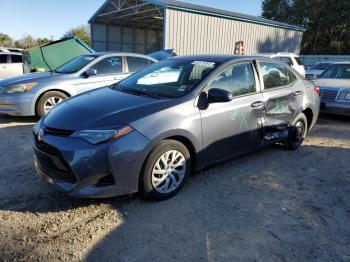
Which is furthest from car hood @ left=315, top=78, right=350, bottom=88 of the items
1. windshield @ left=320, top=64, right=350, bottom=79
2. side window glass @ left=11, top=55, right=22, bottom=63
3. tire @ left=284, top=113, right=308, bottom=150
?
side window glass @ left=11, top=55, right=22, bottom=63

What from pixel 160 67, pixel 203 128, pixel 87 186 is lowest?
pixel 87 186

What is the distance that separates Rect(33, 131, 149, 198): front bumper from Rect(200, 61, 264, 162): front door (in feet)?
3.30

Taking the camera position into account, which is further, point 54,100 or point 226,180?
point 54,100

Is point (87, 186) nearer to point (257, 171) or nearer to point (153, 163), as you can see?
point (153, 163)

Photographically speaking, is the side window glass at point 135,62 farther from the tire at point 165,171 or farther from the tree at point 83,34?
the tree at point 83,34

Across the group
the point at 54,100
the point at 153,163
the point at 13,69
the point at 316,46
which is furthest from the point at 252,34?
the point at 316,46

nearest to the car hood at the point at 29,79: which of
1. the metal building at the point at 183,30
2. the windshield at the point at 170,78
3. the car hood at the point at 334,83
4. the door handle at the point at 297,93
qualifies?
the windshield at the point at 170,78

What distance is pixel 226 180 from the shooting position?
14.4 ft

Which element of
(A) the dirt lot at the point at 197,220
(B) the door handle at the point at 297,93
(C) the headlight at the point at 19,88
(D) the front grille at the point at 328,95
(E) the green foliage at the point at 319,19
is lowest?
(A) the dirt lot at the point at 197,220

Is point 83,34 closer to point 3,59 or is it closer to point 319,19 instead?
point 319,19

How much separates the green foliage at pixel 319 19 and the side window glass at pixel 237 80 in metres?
38.2

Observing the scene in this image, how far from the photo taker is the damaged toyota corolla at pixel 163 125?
3266 millimetres

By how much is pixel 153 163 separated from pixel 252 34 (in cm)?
1977

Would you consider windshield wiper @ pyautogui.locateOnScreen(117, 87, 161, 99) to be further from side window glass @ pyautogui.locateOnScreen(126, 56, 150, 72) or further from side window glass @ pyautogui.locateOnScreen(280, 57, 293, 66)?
side window glass @ pyautogui.locateOnScreen(280, 57, 293, 66)
